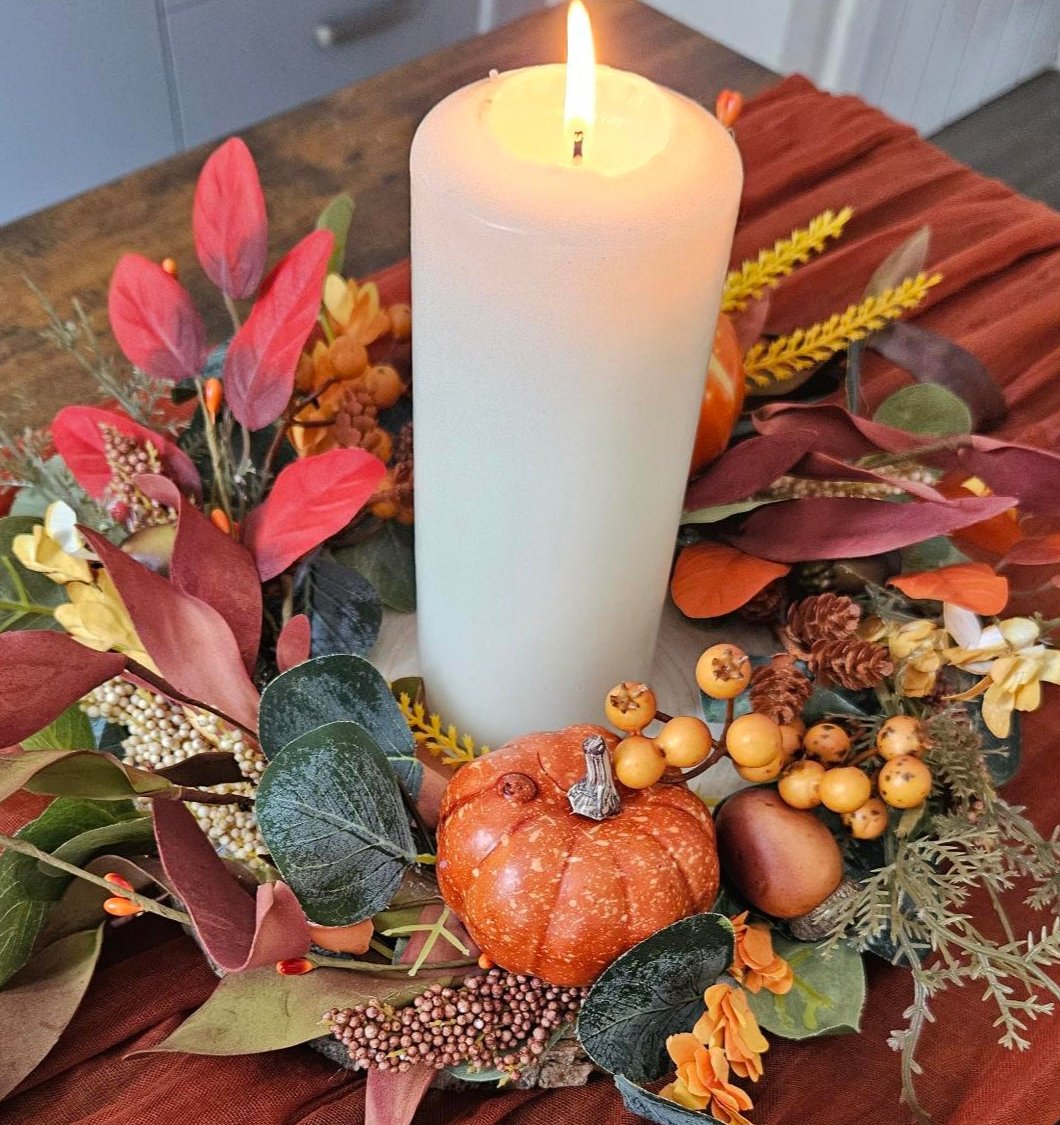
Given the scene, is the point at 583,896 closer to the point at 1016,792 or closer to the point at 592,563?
the point at 592,563

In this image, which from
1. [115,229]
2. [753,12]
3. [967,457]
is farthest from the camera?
[753,12]

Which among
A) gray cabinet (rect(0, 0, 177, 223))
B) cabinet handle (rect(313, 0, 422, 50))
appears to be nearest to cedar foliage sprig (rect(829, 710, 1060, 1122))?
gray cabinet (rect(0, 0, 177, 223))

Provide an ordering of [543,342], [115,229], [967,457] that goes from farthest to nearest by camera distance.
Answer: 1. [115,229]
2. [967,457]
3. [543,342]

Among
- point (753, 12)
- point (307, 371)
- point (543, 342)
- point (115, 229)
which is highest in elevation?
point (543, 342)

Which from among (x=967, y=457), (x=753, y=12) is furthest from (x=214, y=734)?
(x=753, y=12)

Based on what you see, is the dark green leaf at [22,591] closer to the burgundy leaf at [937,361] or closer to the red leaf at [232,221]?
the red leaf at [232,221]

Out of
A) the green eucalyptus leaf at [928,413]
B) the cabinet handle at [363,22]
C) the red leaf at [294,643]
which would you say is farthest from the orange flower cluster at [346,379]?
the cabinet handle at [363,22]
